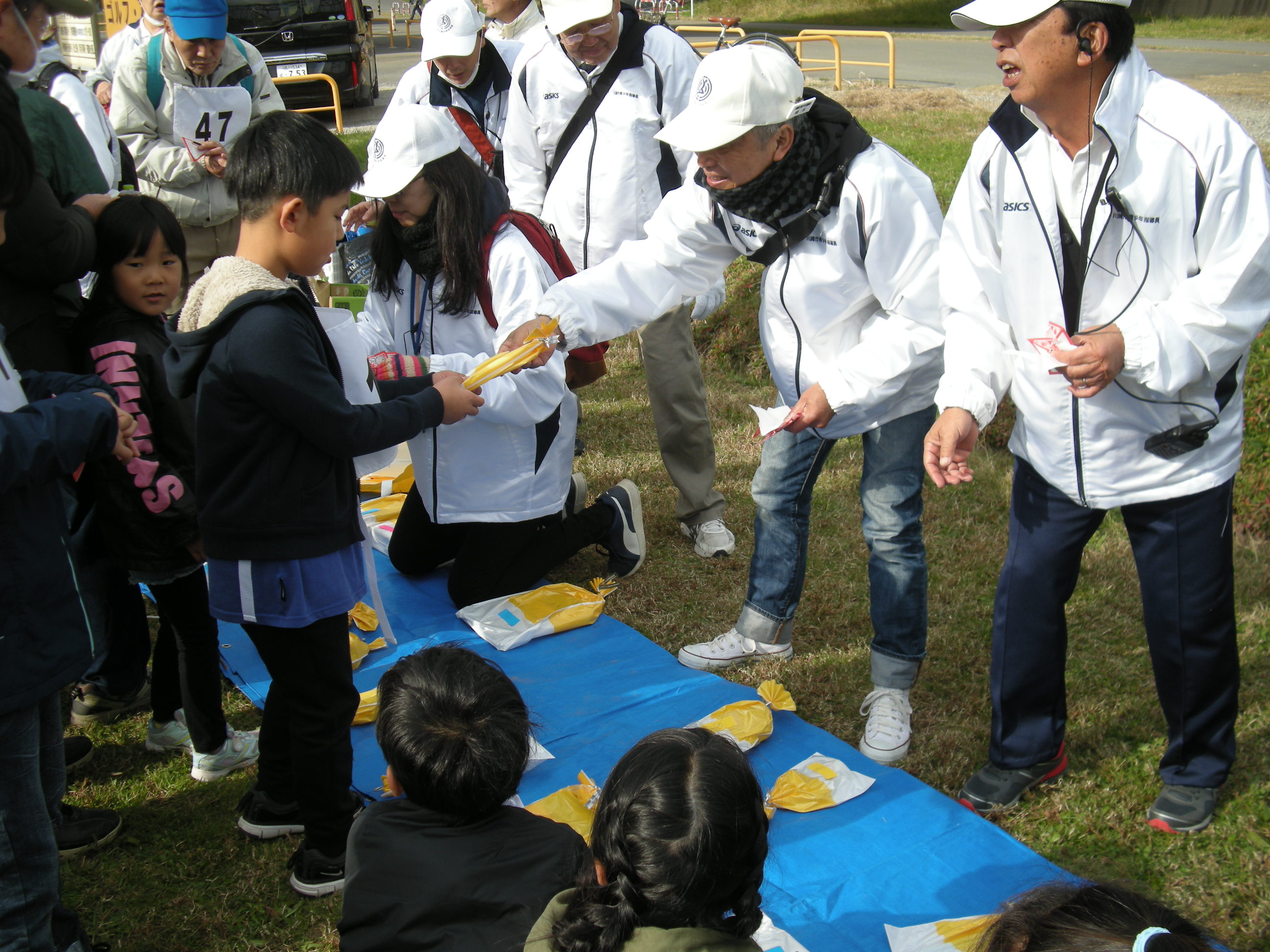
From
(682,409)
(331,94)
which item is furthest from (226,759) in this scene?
(331,94)

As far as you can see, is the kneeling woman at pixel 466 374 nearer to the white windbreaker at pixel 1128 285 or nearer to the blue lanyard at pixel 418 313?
the blue lanyard at pixel 418 313

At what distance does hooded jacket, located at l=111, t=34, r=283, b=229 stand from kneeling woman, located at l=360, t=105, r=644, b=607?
5.24 feet

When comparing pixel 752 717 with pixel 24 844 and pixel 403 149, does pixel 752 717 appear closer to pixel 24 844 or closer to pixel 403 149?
pixel 24 844

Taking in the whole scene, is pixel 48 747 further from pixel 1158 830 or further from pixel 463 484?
pixel 1158 830

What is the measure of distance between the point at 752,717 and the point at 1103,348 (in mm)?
1496

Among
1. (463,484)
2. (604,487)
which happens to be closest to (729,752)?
(463,484)

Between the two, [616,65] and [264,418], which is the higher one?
[616,65]

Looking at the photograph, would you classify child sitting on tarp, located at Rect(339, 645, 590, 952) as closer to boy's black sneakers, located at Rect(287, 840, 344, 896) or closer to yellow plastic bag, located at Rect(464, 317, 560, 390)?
boy's black sneakers, located at Rect(287, 840, 344, 896)

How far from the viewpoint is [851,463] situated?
505 cm

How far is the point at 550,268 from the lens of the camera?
348 centimetres

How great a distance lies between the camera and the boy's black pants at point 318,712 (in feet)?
7.71

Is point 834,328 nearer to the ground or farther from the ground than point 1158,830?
farther from the ground

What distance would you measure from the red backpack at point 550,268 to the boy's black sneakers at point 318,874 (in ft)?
5.40

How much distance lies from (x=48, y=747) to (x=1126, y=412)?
2.43 metres
